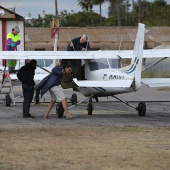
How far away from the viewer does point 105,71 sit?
2245cm

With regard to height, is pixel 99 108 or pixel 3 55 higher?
pixel 3 55

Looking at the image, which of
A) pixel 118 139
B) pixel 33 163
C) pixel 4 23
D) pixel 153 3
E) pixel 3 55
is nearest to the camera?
pixel 33 163

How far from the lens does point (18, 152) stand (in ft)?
46.8

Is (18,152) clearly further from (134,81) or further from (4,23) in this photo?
(4,23)

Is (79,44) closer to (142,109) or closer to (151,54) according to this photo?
(151,54)

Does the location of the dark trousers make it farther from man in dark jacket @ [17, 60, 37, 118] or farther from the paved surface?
the paved surface

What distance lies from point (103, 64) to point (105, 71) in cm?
62

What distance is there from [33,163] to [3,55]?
9.99m

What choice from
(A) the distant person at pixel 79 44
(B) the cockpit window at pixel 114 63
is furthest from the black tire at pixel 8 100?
(B) the cockpit window at pixel 114 63

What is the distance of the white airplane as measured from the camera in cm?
2106

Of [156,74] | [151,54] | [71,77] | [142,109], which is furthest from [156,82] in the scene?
[156,74]

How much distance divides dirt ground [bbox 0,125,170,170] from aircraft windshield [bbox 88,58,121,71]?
4.46 meters

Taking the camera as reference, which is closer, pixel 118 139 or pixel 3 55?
pixel 118 139

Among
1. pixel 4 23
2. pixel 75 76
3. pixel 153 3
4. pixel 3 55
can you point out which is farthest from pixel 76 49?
pixel 153 3
